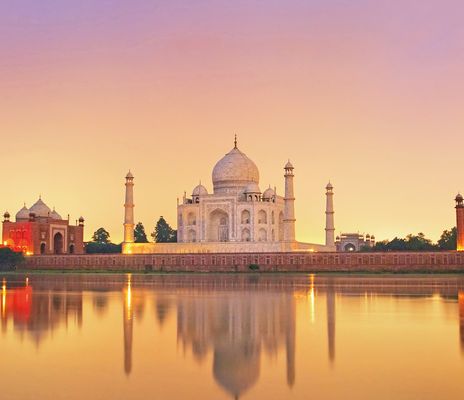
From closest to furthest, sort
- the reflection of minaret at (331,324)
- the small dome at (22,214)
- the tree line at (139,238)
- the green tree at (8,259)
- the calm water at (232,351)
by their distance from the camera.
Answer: the calm water at (232,351) < the reflection of minaret at (331,324) < the green tree at (8,259) < the small dome at (22,214) < the tree line at (139,238)

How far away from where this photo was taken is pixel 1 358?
8617 mm

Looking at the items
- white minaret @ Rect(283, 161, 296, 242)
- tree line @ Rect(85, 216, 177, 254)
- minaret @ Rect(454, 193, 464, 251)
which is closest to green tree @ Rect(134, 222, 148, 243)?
tree line @ Rect(85, 216, 177, 254)

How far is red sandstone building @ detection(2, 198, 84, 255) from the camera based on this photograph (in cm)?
5494


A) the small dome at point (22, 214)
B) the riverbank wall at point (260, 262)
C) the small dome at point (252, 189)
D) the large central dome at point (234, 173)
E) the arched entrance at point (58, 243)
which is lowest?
the riverbank wall at point (260, 262)

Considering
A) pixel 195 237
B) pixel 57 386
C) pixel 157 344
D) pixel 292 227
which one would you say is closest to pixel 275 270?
pixel 292 227

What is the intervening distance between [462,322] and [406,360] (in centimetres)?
454

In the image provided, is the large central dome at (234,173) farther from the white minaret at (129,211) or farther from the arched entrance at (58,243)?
the arched entrance at (58,243)

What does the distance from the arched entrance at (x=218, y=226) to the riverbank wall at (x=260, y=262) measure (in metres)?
5.21

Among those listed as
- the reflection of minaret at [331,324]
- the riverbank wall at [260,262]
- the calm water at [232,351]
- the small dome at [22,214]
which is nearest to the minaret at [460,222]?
the riverbank wall at [260,262]

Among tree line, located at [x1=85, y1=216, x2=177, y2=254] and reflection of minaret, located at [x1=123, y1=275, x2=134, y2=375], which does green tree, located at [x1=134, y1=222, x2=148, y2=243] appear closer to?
tree line, located at [x1=85, y1=216, x2=177, y2=254]

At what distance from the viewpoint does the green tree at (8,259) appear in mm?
49438

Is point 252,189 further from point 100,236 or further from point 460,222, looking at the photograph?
point 100,236

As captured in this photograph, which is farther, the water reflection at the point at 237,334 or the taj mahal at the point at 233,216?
the taj mahal at the point at 233,216

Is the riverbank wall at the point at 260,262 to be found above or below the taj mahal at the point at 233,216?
below
